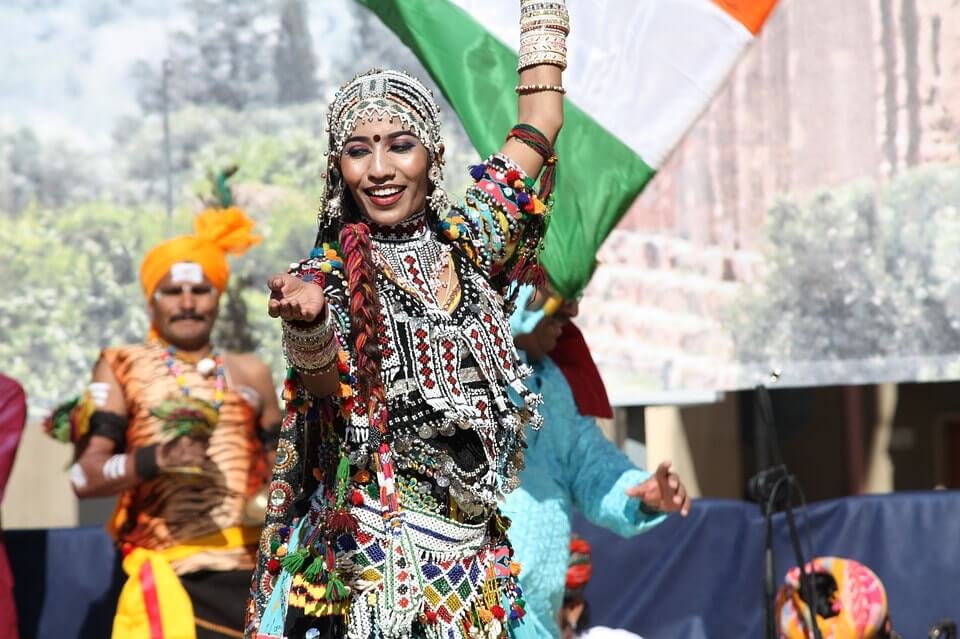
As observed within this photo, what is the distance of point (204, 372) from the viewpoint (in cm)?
520

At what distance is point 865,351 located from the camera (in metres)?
4.79

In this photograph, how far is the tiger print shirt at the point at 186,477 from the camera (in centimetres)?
498

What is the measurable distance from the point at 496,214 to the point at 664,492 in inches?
35.8

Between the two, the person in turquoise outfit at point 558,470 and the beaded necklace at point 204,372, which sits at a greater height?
the beaded necklace at point 204,372

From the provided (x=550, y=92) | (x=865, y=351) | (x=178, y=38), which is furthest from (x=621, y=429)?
(x=550, y=92)

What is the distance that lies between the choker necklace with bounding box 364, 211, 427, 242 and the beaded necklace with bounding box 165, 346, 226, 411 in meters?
2.51

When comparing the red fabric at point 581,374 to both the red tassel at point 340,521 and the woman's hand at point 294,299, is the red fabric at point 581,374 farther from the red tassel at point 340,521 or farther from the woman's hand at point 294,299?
the woman's hand at point 294,299

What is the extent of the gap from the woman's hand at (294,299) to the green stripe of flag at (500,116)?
5.77ft

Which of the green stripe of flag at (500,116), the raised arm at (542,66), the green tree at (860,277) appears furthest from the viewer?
the green tree at (860,277)

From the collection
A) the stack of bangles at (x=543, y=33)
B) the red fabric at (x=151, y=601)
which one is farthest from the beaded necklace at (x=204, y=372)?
the stack of bangles at (x=543, y=33)

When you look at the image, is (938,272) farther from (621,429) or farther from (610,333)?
(621,429)

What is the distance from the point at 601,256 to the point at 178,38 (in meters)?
1.76

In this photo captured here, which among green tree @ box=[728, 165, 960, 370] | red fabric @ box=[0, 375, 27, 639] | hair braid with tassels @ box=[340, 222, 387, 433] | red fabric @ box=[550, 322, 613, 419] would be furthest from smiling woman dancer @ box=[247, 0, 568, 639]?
red fabric @ box=[0, 375, 27, 639]

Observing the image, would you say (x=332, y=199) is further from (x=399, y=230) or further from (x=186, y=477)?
(x=186, y=477)
